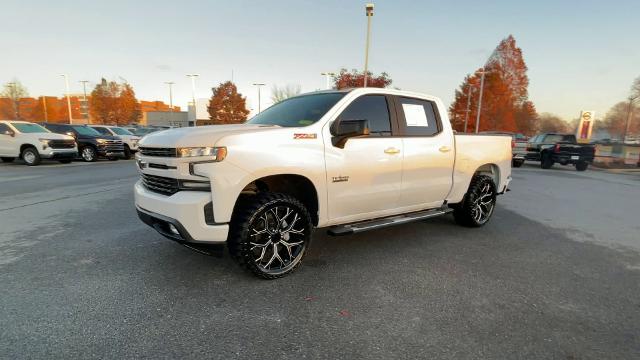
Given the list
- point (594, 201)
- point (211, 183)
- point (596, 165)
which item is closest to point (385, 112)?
→ point (211, 183)

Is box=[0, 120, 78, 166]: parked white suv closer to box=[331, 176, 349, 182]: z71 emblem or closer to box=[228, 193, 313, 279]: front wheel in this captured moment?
box=[228, 193, 313, 279]: front wheel

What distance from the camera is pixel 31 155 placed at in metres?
13.2

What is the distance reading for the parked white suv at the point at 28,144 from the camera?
13.0 metres

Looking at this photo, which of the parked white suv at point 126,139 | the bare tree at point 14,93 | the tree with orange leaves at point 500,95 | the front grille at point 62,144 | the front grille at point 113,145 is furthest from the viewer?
the bare tree at point 14,93

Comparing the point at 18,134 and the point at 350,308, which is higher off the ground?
the point at 18,134

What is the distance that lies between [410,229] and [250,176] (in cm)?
316

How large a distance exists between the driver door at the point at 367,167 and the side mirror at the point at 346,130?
67 millimetres

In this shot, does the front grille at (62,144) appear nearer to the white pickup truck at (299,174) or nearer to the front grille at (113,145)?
the front grille at (113,145)

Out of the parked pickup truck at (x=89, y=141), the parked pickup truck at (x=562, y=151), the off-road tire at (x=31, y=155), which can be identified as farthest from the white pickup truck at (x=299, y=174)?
the parked pickup truck at (x=562, y=151)

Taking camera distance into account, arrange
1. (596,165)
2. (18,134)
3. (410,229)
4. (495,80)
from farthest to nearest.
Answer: (495,80) < (596,165) < (18,134) < (410,229)

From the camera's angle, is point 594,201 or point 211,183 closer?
point 211,183

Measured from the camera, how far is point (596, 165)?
1991 centimetres

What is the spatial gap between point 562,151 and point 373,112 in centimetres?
1661

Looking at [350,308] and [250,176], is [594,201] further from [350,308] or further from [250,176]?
[250,176]
